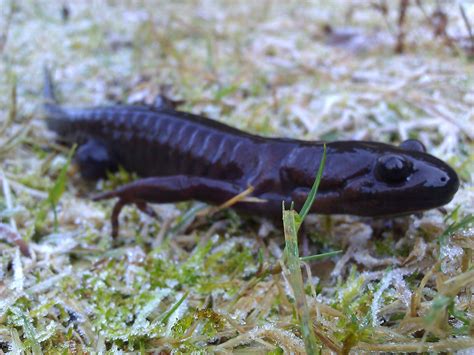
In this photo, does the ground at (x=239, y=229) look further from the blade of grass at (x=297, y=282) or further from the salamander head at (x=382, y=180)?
the salamander head at (x=382, y=180)

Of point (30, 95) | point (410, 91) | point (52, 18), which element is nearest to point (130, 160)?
point (30, 95)

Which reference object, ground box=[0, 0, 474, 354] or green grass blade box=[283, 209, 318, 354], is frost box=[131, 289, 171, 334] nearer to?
ground box=[0, 0, 474, 354]

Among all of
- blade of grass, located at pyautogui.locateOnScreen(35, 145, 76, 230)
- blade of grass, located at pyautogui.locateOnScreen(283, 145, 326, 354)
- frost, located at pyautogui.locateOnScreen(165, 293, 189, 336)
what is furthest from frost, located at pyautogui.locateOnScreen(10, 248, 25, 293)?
blade of grass, located at pyautogui.locateOnScreen(283, 145, 326, 354)

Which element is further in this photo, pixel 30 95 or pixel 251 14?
pixel 251 14

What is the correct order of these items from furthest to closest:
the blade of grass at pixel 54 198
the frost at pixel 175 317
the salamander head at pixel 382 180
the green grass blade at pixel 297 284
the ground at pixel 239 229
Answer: the blade of grass at pixel 54 198 < the salamander head at pixel 382 180 < the frost at pixel 175 317 < the ground at pixel 239 229 < the green grass blade at pixel 297 284

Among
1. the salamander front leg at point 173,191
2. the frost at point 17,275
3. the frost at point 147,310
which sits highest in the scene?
the salamander front leg at point 173,191

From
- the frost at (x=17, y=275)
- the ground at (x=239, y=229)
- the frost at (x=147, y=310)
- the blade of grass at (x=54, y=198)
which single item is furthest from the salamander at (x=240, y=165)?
the frost at (x=147, y=310)

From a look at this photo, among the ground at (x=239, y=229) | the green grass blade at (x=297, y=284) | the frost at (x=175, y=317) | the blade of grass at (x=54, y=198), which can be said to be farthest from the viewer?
the blade of grass at (x=54, y=198)

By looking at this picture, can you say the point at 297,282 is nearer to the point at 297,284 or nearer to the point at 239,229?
the point at 297,284

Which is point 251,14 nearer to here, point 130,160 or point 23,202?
point 130,160
